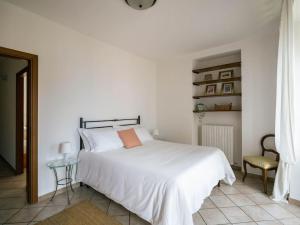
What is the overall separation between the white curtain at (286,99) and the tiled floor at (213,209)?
1.16ft

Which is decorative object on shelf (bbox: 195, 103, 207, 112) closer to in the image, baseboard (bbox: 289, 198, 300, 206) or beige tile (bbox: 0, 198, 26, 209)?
baseboard (bbox: 289, 198, 300, 206)

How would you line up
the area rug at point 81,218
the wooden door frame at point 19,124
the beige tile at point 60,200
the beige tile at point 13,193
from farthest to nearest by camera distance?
the wooden door frame at point 19,124
the beige tile at point 13,193
the beige tile at point 60,200
the area rug at point 81,218

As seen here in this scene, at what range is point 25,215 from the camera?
1920 mm

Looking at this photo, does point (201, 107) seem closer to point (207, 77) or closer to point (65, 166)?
point (207, 77)

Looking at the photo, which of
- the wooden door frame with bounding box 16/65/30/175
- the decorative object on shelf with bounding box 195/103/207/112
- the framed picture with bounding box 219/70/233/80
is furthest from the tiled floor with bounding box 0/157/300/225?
the framed picture with bounding box 219/70/233/80

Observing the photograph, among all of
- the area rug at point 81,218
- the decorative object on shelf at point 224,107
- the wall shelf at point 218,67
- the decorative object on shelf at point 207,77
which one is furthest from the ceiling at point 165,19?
the area rug at point 81,218

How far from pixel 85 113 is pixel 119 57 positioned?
56.5 inches

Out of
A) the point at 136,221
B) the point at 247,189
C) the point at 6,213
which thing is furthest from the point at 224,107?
the point at 6,213

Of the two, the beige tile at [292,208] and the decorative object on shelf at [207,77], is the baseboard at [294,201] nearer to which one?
the beige tile at [292,208]

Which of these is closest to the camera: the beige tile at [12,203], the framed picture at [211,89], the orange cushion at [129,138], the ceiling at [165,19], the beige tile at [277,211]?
the beige tile at [277,211]

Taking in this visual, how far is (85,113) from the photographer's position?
2.76m

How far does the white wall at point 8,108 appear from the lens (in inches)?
128

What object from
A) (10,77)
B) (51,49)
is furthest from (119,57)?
(10,77)

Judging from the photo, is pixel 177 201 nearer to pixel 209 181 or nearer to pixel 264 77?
pixel 209 181
